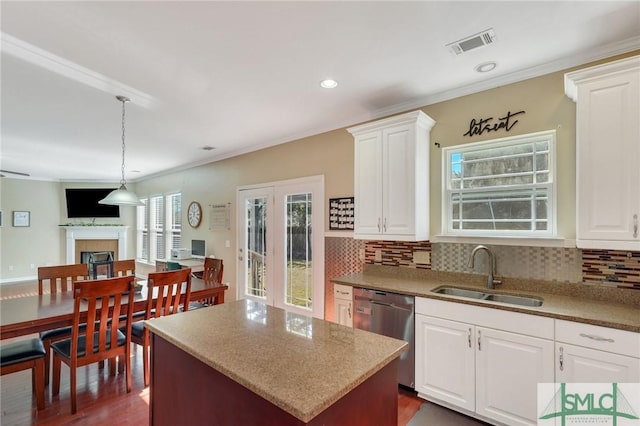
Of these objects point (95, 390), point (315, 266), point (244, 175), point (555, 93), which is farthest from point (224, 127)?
point (555, 93)

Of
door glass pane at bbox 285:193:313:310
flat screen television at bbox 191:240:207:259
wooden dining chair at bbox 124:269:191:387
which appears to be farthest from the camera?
flat screen television at bbox 191:240:207:259

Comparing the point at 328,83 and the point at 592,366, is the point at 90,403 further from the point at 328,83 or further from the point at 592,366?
the point at 592,366

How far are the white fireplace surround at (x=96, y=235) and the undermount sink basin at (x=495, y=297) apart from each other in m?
8.45

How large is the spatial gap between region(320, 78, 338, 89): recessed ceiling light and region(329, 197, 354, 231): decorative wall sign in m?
1.29

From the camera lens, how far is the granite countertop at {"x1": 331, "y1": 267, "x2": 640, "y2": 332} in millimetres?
1804

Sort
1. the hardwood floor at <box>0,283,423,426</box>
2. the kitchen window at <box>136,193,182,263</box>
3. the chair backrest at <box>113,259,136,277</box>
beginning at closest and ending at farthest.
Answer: the hardwood floor at <box>0,283,423,426</box>
the chair backrest at <box>113,259,136,277</box>
the kitchen window at <box>136,193,182,263</box>

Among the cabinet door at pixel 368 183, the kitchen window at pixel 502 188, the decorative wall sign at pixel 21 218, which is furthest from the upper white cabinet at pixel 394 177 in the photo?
the decorative wall sign at pixel 21 218

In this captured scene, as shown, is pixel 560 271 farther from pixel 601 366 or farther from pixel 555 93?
pixel 555 93

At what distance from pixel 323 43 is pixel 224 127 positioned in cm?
218

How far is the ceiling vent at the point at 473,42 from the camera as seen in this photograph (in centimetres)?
196

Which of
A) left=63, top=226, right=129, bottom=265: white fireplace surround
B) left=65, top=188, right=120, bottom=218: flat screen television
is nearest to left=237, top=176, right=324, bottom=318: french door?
left=63, top=226, right=129, bottom=265: white fireplace surround

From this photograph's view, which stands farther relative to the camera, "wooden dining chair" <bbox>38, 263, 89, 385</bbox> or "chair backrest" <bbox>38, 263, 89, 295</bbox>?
"chair backrest" <bbox>38, 263, 89, 295</bbox>

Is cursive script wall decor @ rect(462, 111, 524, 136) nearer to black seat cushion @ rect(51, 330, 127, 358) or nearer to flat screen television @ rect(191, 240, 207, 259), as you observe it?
black seat cushion @ rect(51, 330, 127, 358)

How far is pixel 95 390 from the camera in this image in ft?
8.63
